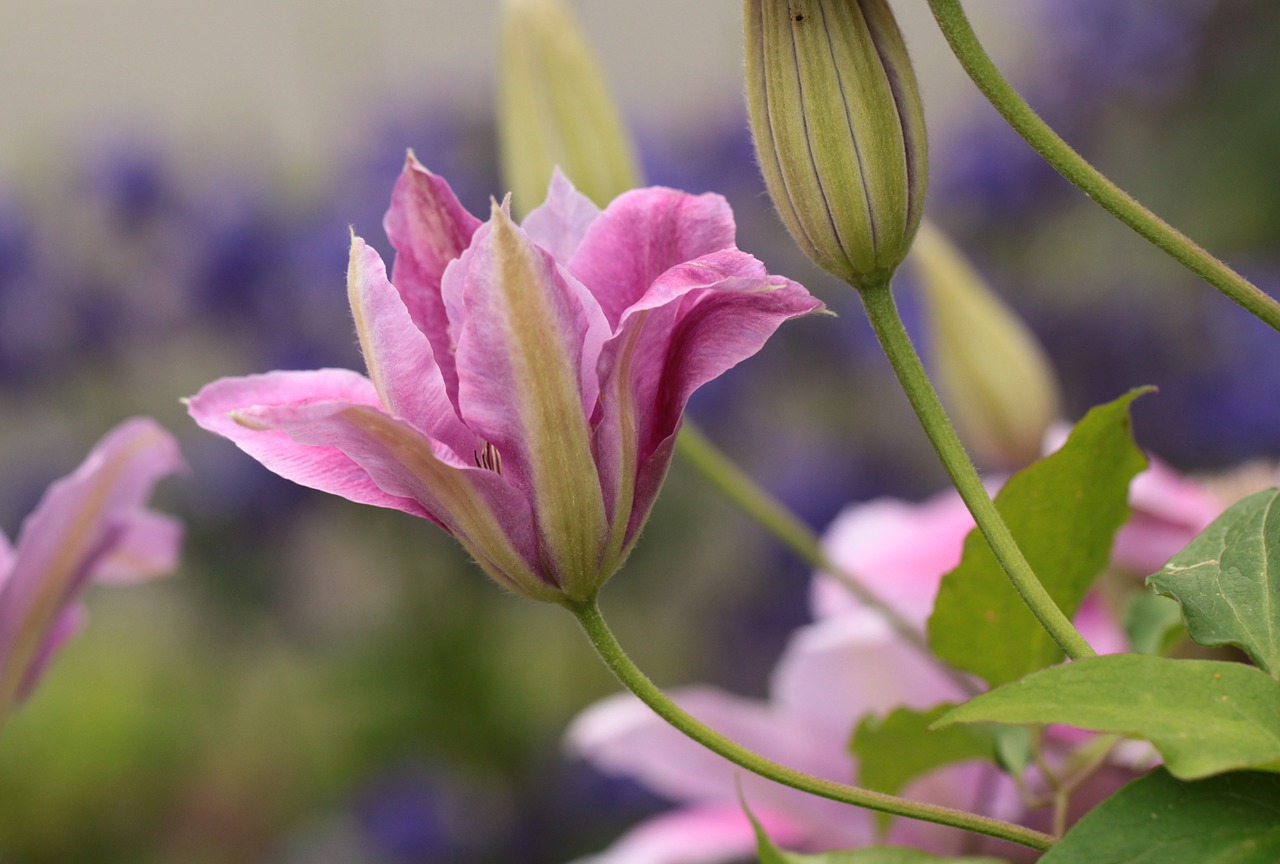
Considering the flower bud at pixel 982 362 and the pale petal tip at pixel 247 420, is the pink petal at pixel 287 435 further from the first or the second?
the flower bud at pixel 982 362

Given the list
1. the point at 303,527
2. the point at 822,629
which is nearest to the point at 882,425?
the point at 303,527

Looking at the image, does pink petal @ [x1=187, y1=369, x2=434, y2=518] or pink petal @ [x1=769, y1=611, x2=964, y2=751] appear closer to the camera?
pink petal @ [x1=187, y1=369, x2=434, y2=518]

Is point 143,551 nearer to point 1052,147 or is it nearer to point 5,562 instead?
point 5,562

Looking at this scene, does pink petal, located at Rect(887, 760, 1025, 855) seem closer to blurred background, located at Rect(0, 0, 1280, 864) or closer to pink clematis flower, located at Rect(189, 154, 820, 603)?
pink clematis flower, located at Rect(189, 154, 820, 603)

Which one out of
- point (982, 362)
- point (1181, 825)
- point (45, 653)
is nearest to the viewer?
point (1181, 825)

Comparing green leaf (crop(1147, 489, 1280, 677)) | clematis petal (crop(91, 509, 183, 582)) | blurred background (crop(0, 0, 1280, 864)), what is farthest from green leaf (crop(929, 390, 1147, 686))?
blurred background (crop(0, 0, 1280, 864))

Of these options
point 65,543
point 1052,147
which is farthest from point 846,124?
point 65,543

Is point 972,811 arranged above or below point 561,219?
below
